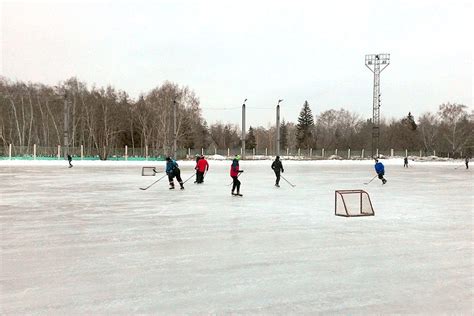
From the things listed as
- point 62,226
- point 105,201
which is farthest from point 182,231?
point 105,201

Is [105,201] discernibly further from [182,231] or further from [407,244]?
[407,244]

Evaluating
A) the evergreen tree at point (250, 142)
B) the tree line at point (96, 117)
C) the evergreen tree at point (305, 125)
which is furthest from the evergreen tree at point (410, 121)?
the tree line at point (96, 117)

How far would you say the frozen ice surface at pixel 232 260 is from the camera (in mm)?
4227

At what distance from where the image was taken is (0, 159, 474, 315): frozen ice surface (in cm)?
423

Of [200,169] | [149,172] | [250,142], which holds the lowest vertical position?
[149,172]

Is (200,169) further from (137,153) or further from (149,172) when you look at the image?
(137,153)

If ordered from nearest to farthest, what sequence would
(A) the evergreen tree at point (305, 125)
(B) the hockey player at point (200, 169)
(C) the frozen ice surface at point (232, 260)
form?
(C) the frozen ice surface at point (232, 260)
(B) the hockey player at point (200, 169)
(A) the evergreen tree at point (305, 125)

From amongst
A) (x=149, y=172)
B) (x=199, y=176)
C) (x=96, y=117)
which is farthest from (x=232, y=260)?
(x=96, y=117)

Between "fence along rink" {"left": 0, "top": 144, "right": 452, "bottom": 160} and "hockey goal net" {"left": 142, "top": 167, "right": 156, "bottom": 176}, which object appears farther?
"fence along rink" {"left": 0, "top": 144, "right": 452, "bottom": 160}

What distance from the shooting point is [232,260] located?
5.95 metres

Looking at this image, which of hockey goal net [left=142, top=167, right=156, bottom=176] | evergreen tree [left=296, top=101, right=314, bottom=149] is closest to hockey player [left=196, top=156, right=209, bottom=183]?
hockey goal net [left=142, top=167, right=156, bottom=176]

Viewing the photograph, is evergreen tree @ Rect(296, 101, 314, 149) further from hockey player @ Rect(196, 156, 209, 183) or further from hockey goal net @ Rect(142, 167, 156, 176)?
hockey player @ Rect(196, 156, 209, 183)

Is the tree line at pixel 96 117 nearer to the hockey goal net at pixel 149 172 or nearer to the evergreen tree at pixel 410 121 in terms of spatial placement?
the hockey goal net at pixel 149 172

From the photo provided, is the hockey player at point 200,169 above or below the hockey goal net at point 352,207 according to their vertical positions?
above
